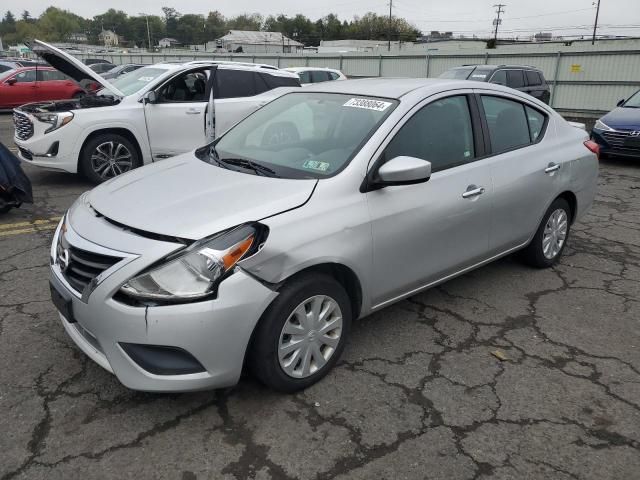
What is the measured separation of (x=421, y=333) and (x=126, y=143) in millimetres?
5526

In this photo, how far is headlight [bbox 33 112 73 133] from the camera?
23.1ft

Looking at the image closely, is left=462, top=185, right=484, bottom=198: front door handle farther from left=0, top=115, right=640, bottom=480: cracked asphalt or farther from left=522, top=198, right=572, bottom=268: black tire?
left=522, top=198, right=572, bottom=268: black tire

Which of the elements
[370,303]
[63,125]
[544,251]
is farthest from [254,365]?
[63,125]

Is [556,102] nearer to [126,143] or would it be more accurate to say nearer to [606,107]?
[606,107]

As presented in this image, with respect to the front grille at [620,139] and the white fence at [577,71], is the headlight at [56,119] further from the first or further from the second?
the white fence at [577,71]

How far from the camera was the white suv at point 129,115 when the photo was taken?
23.3ft

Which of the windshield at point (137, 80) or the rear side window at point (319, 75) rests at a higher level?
the rear side window at point (319, 75)

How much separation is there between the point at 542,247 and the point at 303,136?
7.98 feet

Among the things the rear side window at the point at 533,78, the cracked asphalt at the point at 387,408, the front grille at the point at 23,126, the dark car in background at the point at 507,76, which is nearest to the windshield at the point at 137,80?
the front grille at the point at 23,126

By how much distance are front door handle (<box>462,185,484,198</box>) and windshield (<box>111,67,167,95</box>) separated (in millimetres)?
5811

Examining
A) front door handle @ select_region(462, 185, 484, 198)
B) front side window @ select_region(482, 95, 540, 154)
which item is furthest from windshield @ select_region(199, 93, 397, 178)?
front side window @ select_region(482, 95, 540, 154)

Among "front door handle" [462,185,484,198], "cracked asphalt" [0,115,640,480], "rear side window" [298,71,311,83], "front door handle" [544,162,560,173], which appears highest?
"rear side window" [298,71,311,83]

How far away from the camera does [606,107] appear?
18172 millimetres

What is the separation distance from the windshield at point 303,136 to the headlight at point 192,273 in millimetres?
783
